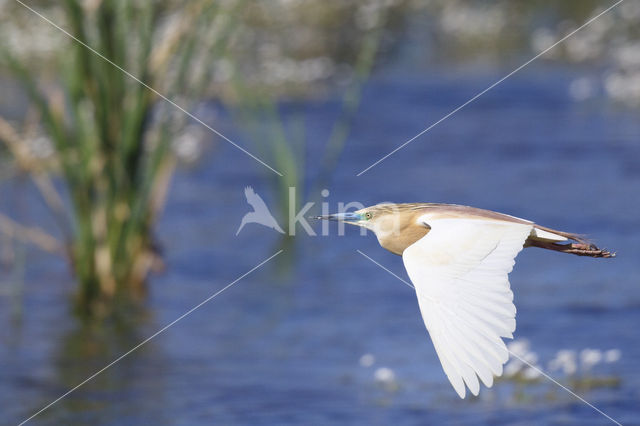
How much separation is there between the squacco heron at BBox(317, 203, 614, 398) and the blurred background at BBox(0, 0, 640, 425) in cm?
211

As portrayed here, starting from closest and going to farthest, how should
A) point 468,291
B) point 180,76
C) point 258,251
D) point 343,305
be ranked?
1. point 468,291
2. point 180,76
3. point 343,305
4. point 258,251

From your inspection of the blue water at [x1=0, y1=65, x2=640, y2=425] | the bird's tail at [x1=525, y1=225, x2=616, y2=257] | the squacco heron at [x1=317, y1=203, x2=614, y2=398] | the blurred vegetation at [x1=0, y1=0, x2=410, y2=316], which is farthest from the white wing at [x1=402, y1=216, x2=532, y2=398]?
the blurred vegetation at [x1=0, y1=0, x2=410, y2=316]

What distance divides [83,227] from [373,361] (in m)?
1.94

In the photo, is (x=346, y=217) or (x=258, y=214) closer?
(x=346, y=217)

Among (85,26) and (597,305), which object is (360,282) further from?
(85,26)

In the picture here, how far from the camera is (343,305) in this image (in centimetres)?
845

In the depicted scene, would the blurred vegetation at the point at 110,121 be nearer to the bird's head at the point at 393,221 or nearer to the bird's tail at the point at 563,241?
the bird's head at the point at 393,221

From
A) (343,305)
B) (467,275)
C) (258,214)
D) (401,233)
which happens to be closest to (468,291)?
(467,275)

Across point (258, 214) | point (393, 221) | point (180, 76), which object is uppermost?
point (258, 214)

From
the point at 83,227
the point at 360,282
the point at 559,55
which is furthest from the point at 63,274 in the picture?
the point at 559,55

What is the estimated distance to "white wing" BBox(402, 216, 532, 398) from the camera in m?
3.93

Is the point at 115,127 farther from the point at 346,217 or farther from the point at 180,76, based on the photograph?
the point at 346,217

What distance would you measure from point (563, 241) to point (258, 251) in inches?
206

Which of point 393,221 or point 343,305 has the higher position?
point 343,305
